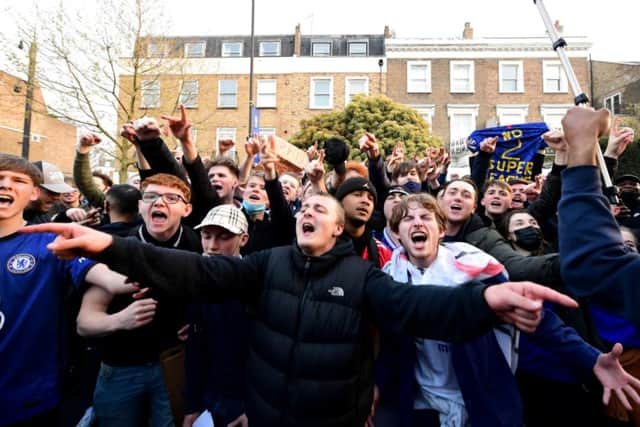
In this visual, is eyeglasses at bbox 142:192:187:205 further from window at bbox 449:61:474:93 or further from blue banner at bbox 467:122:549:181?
window at bbox 449:61:474:93

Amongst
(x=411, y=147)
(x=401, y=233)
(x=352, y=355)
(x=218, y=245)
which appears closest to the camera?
(x=352, y=355)

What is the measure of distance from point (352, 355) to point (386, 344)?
35 centimetres

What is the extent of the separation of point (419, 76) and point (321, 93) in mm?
6051

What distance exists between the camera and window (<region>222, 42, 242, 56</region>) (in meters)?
25.8

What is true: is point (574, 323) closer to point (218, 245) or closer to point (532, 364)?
point (532, 364)

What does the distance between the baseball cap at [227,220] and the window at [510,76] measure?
80.4 ft

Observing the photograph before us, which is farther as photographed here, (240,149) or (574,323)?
(240,149)

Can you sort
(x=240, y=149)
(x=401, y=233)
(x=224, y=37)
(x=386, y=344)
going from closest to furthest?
(x=386, y=344)
(x=401, y=233)
(x=240, y=149)
(x=224, y=37)

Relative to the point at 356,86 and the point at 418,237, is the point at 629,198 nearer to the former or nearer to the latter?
the point at 418,237

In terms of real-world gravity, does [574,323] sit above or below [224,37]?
below

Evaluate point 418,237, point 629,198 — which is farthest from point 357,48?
point 418,237

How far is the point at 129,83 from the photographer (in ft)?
46.1

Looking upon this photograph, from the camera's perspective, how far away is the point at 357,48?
24.7m

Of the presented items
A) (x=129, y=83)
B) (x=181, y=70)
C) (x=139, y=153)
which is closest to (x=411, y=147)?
(x=181, y=70)
